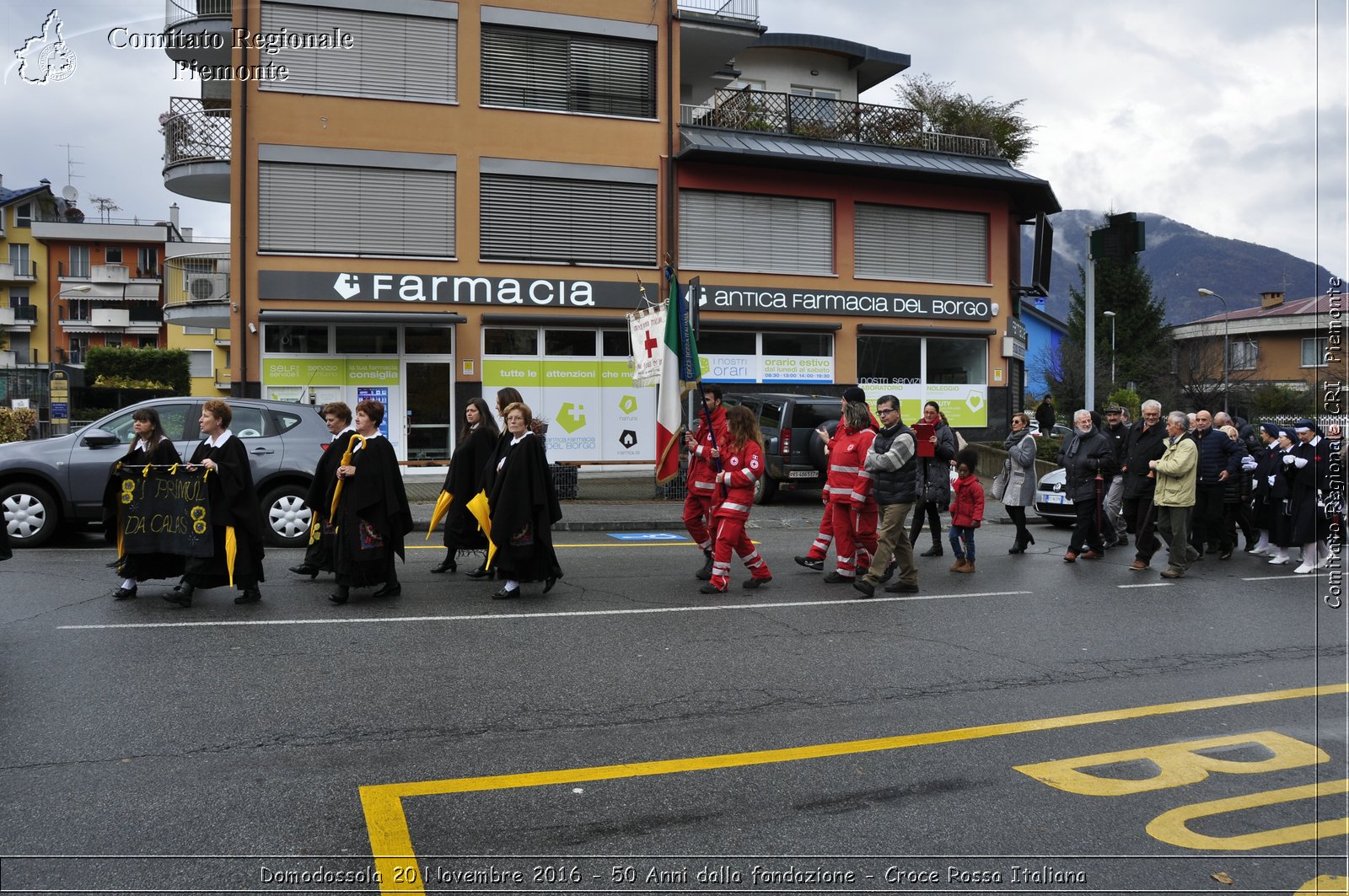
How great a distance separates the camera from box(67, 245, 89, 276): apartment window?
67938 millimetres

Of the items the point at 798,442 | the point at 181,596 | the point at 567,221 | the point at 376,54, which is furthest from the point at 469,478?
the point at 376,54

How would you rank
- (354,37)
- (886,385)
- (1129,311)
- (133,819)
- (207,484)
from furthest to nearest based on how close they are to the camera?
(1129,311) → (886,385) → (354,37) → (207,484) → (133,819)

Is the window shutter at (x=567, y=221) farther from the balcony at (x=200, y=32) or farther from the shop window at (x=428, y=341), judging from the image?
the balcony at (x=200, y=32)

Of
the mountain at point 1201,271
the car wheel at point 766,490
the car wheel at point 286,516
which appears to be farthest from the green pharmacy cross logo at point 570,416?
the mountain at point 1201,271

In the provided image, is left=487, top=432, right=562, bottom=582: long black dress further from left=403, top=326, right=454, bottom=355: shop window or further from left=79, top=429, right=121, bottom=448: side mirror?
left=403, top=326, right=454, bottom=355: shop window

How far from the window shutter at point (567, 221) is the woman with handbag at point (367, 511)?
46.6 ft

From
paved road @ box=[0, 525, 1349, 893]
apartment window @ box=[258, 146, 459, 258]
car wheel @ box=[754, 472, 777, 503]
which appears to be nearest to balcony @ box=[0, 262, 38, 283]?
apartment window @ box=[258, 146, 459, 258]

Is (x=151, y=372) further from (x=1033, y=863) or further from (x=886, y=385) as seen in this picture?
(x=1033, y=863)

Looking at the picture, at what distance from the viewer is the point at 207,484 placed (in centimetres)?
873

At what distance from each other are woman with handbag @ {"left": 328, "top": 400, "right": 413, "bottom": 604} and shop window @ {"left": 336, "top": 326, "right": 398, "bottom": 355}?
530 inches

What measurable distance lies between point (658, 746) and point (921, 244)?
75.4ft

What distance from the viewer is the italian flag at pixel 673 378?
1187 cm

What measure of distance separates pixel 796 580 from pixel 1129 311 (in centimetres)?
5328

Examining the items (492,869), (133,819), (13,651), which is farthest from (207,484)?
(492,869)
